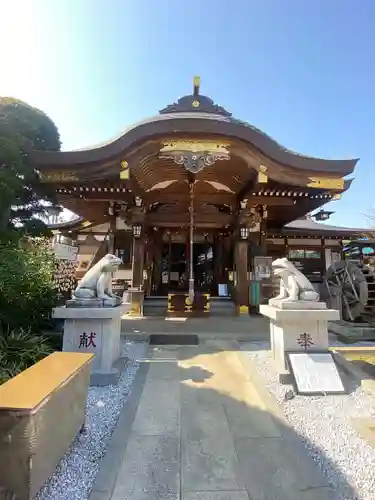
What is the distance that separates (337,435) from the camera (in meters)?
2.75

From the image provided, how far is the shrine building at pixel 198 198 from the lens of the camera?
22.3 ft

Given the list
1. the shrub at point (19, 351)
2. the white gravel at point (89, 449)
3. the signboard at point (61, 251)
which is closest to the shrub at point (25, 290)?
the shrub at point (19, 351)

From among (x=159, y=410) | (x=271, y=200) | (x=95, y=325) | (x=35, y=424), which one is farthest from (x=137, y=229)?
(x=35, y=424)

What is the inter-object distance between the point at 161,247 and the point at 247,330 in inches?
254

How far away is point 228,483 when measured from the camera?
6.92ft

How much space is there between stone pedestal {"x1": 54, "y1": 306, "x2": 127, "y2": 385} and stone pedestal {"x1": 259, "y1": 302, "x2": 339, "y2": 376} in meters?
2.51

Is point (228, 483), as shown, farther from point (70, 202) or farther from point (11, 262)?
point (70, 202)

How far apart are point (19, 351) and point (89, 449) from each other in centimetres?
243

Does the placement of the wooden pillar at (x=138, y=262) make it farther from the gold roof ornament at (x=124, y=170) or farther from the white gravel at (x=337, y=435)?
the white gravel at (x=337, y=435)

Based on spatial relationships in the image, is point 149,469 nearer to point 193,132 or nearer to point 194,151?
point 194,151

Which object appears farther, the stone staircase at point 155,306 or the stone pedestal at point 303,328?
the stone staircase at point 155,306

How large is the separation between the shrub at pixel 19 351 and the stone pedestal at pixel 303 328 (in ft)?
11.8

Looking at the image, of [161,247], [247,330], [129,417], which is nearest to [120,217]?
[161,247]

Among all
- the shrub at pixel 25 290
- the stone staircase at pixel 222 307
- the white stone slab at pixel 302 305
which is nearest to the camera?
the white stone slab at pixel 302 305
